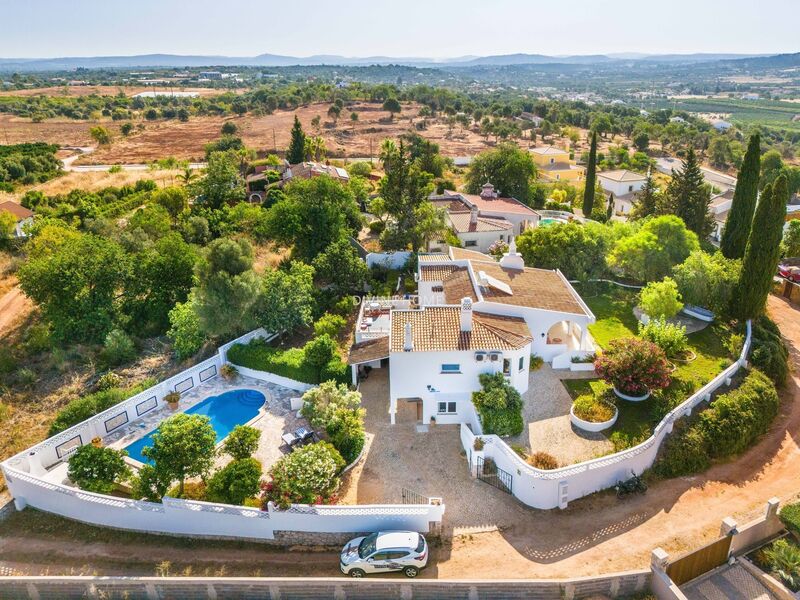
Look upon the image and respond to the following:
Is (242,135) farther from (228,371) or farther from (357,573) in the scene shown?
(357,573)

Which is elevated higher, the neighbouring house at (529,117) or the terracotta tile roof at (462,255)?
the terracotta tile roof at (462,255)

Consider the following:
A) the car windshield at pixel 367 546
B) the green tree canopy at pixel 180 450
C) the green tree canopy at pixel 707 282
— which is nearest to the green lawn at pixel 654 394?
the green tree canopy at pixel 707 282

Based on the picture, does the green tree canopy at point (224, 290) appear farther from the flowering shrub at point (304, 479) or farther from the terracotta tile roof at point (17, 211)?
the terracotta tile roof at point (17, 211)

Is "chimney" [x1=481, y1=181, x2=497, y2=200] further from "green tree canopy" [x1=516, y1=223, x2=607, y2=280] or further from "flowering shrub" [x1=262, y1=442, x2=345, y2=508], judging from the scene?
"flowering shrub" [x1=262, y1=442, x2=345, y2=508]

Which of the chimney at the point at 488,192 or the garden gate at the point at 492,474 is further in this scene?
the chimney at the point at 488,192

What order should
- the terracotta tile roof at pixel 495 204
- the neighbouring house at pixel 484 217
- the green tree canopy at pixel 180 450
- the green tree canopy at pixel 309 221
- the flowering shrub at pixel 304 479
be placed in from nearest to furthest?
the flowering shrub at pixel 304 479, the green tree canopy at pixel 180 450, the green tree canopy at pixel 309 221, the neighbouring house at pixel 484 217, the terracotta tile roof at pixel 495 204

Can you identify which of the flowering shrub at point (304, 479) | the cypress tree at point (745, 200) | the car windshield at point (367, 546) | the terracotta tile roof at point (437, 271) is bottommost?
the car windshield at point (367, 546)

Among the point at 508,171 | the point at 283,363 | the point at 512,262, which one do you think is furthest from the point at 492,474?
the point at 508,171
